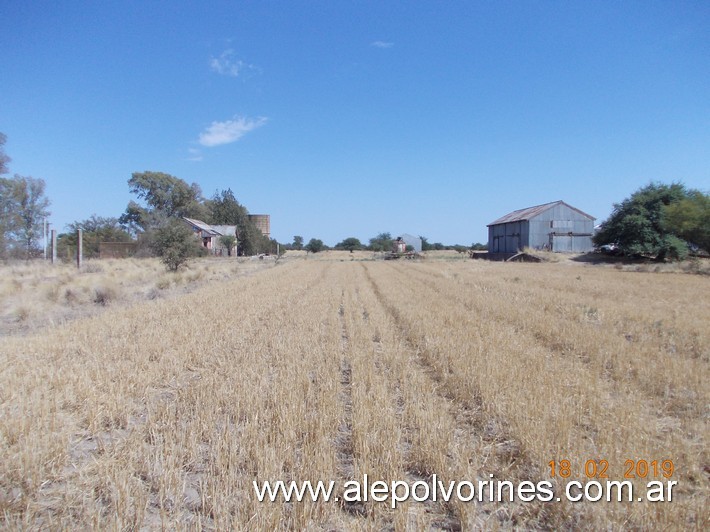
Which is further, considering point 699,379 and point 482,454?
point 699,379

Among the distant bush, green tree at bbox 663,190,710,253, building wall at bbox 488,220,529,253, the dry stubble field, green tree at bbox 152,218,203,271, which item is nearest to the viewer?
the dry stubble field

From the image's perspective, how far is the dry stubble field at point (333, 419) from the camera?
9.36ft

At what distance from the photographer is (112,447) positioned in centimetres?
370

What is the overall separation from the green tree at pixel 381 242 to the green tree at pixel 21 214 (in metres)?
72.2

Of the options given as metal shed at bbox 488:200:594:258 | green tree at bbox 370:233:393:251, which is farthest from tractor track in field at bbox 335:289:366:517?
green tree at bbox 370:233:393:251

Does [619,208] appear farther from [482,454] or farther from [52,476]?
[52,476]

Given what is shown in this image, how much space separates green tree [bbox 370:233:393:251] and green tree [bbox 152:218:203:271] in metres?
76.3

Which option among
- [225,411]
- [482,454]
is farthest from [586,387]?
[225,411]

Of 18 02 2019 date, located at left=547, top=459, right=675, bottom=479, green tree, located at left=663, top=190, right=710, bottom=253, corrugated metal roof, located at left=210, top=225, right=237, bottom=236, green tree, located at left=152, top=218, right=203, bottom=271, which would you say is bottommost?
18 02 2019 date, located at left=547, top=459, right=675, bottom=479

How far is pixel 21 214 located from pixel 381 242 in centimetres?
7999

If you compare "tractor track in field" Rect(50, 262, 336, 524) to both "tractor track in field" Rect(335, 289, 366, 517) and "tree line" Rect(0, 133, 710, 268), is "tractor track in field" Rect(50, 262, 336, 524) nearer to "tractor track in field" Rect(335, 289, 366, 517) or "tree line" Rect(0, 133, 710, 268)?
"tractor track in field" Rect(335, 289, 366, 517)

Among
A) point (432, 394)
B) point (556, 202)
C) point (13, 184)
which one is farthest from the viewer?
point (556, 202)

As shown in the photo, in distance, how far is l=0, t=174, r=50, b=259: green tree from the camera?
113 ft

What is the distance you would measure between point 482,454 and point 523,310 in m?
8.76
